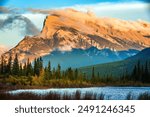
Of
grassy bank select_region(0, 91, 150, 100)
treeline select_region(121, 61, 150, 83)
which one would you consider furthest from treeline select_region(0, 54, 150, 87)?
grassy bank select_region(0, 91, 150, 100)

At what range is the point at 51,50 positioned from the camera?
846cm

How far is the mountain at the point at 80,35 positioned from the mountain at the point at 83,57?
0.12 ft

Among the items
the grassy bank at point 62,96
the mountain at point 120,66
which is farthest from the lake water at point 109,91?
the mountain at point 120,66

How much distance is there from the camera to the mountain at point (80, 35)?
8430mm

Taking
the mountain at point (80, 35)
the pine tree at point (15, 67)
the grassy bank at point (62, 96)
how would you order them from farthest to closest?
the pine tree at point (15, 67) → the mountain at point (80, 35) → the grassy bank at point (62, 96)

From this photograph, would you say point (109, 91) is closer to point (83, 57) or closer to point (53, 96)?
point (83, 57)

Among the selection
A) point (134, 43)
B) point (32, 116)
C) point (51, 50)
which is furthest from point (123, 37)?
point (32, 116)

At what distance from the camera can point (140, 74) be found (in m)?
8.50

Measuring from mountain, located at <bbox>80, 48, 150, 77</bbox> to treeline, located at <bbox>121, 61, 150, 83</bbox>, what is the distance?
32 mm

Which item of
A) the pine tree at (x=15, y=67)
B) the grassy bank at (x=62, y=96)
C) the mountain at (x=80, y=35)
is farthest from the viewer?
the pine tree at (x=15, y=67)

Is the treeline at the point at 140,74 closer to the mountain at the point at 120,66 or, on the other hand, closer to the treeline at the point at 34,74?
the mountain at the point at 120,66

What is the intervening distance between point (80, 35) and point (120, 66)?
45 centimetres

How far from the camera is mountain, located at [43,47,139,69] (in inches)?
333

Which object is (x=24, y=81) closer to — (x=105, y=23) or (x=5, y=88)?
(x=5, y=88)
